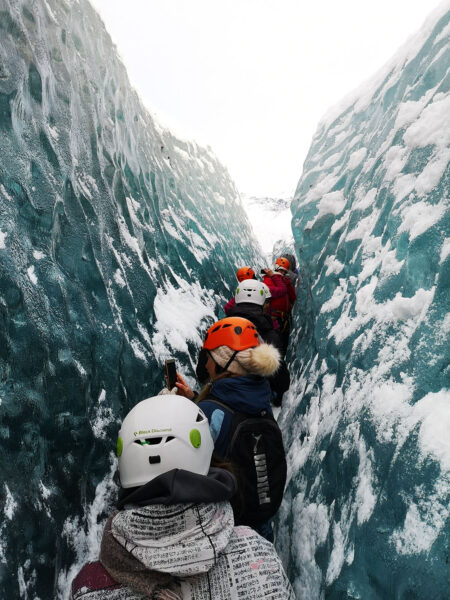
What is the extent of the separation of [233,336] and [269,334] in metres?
1.08

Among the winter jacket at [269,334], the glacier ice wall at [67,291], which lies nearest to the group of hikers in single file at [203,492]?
the glacier ice wall at [67,291]

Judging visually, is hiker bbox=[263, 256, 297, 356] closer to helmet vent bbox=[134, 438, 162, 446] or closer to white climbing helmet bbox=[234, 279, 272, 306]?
white climbing helmet bbox=[234, 279, 272, 306]

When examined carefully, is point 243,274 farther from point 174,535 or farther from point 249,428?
point 174,535

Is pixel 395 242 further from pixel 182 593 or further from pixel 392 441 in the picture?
pixel 182 593

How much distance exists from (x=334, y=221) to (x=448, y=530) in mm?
3126

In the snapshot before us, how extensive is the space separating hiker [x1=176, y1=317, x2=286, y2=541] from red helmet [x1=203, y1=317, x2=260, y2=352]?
0.27ft

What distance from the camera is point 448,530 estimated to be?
Result: 1249mm

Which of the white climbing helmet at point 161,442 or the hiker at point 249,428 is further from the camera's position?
the hiker at point 249,428

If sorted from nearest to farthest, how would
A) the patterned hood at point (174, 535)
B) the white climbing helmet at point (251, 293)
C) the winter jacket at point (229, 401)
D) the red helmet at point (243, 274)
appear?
the patterned hood at point (174, 535) < the winter jacket at point (229, 401) < the white climbing helmet at point (251, 293) < the red helmet at point (243, 274)

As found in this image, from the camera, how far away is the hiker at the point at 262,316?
3.29m

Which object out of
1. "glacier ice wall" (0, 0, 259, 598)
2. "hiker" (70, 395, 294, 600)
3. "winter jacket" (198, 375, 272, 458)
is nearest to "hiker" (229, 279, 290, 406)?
"glacier ice wall" (0, 0, 259, 598)

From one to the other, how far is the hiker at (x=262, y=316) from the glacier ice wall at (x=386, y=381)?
0.50 feet

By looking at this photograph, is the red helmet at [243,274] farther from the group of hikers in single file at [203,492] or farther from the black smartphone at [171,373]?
the black smartphone at [171,373]

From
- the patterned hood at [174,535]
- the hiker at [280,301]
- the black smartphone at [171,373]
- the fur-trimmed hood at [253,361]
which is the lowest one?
the hiker at [280,301]
